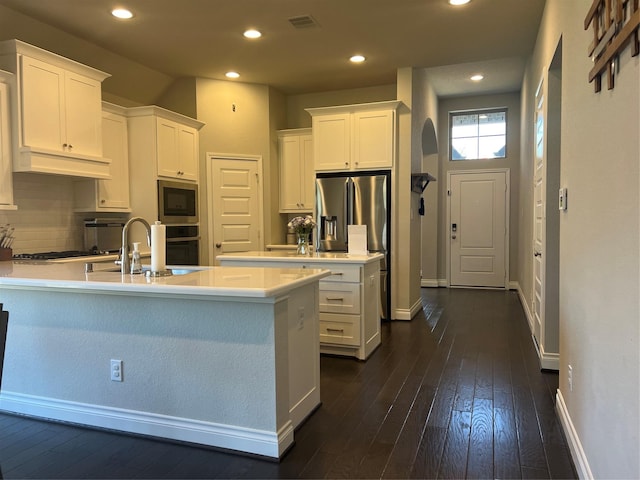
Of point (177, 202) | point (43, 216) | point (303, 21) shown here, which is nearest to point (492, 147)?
point (303, 21)

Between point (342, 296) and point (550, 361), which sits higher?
→ point (342, 296)

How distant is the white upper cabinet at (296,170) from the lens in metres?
6.21

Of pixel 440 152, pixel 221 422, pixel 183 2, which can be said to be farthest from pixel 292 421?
pixel 440 152

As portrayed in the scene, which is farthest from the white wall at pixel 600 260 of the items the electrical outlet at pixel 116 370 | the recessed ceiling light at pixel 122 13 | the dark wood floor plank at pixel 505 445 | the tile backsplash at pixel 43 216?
the tile backsplash at pixel 43 216

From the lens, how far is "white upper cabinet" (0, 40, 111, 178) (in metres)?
3.65

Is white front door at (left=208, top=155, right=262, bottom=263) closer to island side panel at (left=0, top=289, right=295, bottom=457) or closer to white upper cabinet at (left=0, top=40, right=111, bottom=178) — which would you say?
white upper cabinet at (left=0, top=40, right=111, bottom=178)

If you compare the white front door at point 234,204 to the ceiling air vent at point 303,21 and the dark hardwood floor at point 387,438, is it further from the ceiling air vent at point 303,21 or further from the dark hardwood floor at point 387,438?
the dark hardwood floor at point 387,438

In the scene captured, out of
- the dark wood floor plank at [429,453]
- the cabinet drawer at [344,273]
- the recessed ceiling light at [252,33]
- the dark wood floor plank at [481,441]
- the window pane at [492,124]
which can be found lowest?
the dark wood floor plank at [429,453]

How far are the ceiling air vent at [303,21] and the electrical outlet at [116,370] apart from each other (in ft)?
10.2

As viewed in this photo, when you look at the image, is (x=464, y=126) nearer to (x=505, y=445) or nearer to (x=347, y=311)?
(x=347, y=311)

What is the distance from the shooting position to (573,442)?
222 cm

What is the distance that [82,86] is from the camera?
4.17 metres

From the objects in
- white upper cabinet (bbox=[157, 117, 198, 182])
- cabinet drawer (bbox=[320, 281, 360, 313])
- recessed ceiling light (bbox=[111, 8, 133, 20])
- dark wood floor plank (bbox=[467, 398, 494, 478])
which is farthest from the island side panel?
white upper cabinet (bbox=[157, 117, 198, 182])

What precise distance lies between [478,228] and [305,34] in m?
4.67
